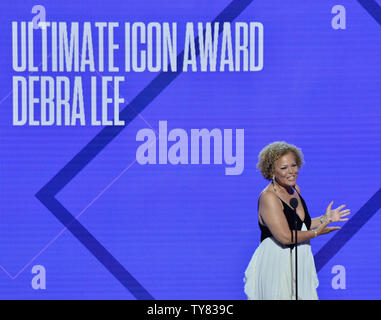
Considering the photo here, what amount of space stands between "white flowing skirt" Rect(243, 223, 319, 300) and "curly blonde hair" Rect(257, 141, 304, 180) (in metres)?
0.44

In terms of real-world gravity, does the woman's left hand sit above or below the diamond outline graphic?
below

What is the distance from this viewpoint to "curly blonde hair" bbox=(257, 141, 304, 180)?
5137 mm

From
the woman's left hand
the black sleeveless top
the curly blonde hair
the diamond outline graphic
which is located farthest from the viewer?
the diamond outline graphic

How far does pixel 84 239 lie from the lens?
530 centimetres

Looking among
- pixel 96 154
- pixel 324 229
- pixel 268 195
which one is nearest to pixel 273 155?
pixel 268 195

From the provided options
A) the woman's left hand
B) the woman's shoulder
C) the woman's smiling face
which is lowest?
the woman's left hand

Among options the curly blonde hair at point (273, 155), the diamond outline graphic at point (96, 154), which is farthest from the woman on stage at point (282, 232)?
the diamond outline graphic at point (96, 154)

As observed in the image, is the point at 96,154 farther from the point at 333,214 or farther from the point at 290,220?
the point at 333,214

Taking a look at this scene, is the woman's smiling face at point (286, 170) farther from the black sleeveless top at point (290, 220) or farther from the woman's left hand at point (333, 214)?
the woman's left hand at point (333, 214)

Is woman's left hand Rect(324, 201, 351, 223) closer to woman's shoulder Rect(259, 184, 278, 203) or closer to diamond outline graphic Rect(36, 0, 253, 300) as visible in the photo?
woman's shoulder Rect(259, 184, 278, 203)

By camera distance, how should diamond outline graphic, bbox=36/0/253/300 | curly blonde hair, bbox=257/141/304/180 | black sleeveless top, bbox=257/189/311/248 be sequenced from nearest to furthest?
black sleeveless top, bbox=257/189/311/248 < curly blonde hair, bbox=257/141/304/180 < diamond outline graphic, bbox=36/0/253/300

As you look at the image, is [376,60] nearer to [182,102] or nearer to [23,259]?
[182,102]

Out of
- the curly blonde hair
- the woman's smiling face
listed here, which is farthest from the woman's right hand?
the curly blonde hair
